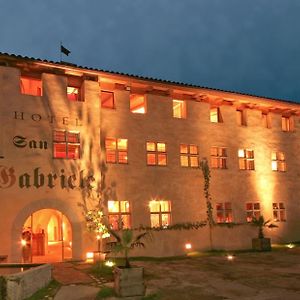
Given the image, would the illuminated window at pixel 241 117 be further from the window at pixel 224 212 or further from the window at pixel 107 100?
the window at pixel 107 100

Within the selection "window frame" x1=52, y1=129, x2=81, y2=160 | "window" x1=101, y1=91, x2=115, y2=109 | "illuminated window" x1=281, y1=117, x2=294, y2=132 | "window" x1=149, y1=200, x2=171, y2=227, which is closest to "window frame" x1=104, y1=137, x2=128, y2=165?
"window frame" x1=52, y1=129, x2=81, y2=160

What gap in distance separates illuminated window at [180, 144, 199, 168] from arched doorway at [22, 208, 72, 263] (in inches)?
267

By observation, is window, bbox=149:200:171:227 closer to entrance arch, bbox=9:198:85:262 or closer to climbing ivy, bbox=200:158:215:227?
climbing ivy, bbox=200:158:215:227

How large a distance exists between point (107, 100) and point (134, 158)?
3.20 m

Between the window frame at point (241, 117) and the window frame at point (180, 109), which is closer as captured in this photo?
the window frame at point (180, 109)

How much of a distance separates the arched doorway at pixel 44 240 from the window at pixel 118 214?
195cm

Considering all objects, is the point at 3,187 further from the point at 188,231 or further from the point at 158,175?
the point at 188,231

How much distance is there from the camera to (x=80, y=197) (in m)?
17.9

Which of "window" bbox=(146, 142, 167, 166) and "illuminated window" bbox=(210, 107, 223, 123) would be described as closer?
"window" bbox=(146, 142, 167, 166)

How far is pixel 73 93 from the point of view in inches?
768

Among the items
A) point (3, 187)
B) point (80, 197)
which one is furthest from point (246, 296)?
point (3, 187)

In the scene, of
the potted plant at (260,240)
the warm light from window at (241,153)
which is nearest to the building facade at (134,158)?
the warm light from window at (241,153)

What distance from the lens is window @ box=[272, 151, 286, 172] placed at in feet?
82.2

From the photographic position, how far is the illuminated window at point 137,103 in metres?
21.0
